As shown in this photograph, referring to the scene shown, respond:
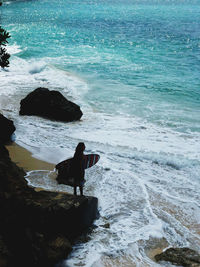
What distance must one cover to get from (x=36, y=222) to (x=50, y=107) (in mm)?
9015

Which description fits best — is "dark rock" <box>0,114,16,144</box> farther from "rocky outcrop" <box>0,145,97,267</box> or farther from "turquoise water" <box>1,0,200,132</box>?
"turquoise water" <box>1,0,200,132</box>

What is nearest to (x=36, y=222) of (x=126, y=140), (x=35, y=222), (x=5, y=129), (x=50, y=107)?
(x=35, y=222)

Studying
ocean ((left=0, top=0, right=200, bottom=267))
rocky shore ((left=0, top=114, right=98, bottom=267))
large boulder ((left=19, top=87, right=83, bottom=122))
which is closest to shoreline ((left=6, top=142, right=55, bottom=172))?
ocean ((left=0, top=0, right=200, bottom=267))

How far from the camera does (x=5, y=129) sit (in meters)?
10.5

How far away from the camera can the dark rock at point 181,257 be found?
5.57 m

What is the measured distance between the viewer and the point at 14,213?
494 centimetres

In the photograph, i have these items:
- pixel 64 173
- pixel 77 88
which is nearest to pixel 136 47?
pixel 77 88

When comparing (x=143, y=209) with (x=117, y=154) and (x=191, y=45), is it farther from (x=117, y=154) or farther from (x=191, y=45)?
(x=191, y=45)

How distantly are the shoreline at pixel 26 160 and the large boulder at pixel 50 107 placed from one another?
376 centimetres

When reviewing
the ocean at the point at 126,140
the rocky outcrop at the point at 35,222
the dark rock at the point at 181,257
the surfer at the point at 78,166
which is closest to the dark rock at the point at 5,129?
the ocean at the point at 126,140

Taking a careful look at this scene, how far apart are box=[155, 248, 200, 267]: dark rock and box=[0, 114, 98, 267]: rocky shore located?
67.7 inches

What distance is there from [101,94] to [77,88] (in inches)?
80.2

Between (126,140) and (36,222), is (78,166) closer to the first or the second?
(36,222)

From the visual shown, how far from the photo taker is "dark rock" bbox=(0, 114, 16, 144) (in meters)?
10.4
